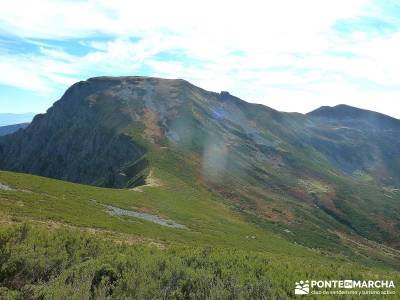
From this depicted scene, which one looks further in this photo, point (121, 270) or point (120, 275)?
point (121, 270)

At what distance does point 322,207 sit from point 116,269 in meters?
136

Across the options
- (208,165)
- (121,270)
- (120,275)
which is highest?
(120,275)

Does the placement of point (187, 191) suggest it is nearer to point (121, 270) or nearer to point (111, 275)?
point (121, 270)

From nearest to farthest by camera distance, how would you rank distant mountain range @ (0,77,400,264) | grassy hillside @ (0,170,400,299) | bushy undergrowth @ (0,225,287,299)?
bushy undergrowth @ (0,225,287,299) < grassy hillside @ (0,170,400,299) < distant mountain range @ (0,77,400,264)

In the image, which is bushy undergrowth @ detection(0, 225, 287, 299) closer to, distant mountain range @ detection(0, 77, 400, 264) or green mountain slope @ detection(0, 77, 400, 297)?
green mountain slope @ detection(0, 77, 400, 297)

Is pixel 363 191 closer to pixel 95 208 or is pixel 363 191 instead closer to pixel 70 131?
pixel 70 131

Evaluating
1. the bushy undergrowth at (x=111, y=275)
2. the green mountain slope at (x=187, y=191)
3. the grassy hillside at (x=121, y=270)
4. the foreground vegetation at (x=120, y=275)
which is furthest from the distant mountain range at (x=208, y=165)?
the bushy undergrowth at (x=111, y=275)

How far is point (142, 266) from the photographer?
20531 millimetres

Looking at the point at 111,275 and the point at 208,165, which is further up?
the point at 111,275

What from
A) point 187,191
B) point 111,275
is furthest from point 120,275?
point 187,191

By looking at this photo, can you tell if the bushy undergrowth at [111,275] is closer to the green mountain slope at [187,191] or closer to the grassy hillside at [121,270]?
the grassy hillside at [121,270]

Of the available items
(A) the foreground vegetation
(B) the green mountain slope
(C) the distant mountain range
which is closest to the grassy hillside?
(A) the foreground vegetation

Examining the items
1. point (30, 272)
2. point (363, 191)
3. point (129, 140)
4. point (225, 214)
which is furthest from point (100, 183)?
point (363, 191)

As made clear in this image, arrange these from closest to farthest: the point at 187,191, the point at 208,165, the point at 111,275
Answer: the point at 111,275 < the point at 187,191 < the point at 208,165
